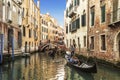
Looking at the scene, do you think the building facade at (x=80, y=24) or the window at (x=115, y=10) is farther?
the building facade at (x=80, y=24)

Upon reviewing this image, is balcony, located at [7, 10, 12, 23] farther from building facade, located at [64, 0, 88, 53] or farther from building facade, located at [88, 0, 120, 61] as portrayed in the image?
building facade, located at [88, 0, 120, 61]

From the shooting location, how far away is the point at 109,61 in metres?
15.0

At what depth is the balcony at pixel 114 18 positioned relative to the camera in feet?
46.5

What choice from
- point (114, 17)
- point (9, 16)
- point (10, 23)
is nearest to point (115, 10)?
point (114, 17)

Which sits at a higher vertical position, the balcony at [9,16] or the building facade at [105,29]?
the balcony at [9,16]

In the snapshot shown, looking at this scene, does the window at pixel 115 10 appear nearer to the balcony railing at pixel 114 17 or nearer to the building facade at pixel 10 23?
the balcony railing at pixel 114 17

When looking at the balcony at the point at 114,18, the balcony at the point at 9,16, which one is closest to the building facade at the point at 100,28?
the balcony at the point at 114,18

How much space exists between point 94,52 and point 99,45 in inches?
43.3

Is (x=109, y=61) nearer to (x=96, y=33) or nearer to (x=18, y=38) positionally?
(x=96, y=33)

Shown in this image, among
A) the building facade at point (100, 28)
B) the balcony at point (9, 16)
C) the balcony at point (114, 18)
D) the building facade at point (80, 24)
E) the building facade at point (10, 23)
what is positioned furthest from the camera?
the building facade at point (80, 24)

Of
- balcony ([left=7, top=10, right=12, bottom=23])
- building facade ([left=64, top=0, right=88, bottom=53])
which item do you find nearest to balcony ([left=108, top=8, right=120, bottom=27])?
building facade ([left=64, top=0, right=88, bottom=53])

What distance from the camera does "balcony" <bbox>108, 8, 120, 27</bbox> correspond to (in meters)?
14.2

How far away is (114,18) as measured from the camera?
14.8 m

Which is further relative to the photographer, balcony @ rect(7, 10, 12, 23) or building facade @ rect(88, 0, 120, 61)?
balcony @ rect(7, 10, 12, 23)
